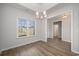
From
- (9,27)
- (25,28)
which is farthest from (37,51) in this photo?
(9,27)

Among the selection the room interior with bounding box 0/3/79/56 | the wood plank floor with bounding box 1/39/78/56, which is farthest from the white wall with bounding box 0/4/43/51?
the wood plank floor with bounding box 1/39/78/56

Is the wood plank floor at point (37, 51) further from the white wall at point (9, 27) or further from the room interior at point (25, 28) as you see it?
the white wall at point (9, 27)

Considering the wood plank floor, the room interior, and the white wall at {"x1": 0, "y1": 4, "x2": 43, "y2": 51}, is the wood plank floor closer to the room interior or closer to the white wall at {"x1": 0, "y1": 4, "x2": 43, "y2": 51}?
the room interior

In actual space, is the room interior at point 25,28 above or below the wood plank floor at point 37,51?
above

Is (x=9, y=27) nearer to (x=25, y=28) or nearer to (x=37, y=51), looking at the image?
(x=25, y=28)

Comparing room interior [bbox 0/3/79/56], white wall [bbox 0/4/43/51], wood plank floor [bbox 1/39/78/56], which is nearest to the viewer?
wood plank floor [bbox 1/39/78/56]

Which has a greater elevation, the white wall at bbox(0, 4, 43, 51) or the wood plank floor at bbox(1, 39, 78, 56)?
the white wall at bbox(0, 4, 43, 51)

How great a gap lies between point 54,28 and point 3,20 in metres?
5.55

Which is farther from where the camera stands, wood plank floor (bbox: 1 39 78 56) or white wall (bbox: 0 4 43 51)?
white wall (bbox: 0 4 43 51)

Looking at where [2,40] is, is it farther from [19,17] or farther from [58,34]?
[58,34]

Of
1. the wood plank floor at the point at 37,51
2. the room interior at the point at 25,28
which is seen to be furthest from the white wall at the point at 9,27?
the wood plank floor at the point at 37,51

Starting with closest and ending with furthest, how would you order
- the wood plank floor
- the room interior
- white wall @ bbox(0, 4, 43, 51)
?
1. the wood plank floor
2. the room interior
3. white wall @ bbox(0, 4, 43, 51)

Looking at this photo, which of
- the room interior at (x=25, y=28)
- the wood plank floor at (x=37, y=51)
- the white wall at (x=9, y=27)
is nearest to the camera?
the wood plank floor at (x=37, y=51)

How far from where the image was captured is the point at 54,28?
707 cm
